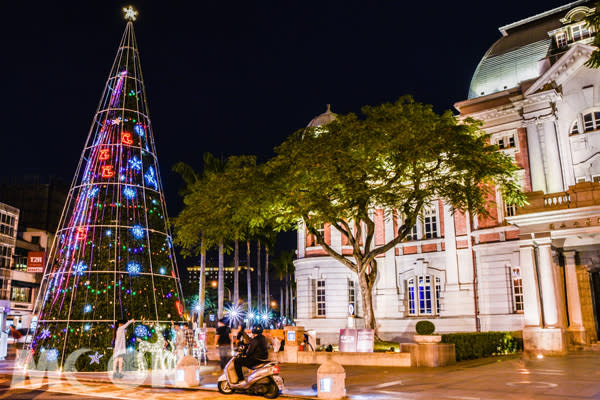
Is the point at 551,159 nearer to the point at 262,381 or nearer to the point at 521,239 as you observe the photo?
the point at 521,239

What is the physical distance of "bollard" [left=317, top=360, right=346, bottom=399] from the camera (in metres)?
11.2

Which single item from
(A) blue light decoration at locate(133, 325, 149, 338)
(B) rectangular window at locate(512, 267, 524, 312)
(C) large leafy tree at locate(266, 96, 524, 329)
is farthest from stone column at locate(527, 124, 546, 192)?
(A) blue light decoration at locate(133, 325, 149, 338)

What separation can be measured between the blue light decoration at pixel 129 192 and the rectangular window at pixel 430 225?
1945 centimetres

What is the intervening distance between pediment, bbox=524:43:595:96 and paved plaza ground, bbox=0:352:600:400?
1543cm

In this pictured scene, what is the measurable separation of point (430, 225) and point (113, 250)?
2078cm

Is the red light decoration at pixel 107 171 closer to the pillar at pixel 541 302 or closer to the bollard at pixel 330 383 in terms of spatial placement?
the bollard at pixel 330 383

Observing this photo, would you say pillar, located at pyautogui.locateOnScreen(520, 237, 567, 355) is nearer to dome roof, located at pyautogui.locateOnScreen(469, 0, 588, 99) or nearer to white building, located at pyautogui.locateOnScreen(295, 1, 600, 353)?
white building, located at pyautogui.locateOnScreen(295, 1, 600, 353)

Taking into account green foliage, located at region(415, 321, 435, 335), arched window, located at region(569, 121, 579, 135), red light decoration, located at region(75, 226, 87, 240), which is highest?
arched window, located at region(569, 121, 579, 135)

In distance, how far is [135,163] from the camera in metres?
19.9

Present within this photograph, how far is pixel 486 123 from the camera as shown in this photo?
3038 centimetres

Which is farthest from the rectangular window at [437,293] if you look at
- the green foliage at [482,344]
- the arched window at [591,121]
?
the arched window at [591,121]

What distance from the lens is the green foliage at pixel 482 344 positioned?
1977 cm

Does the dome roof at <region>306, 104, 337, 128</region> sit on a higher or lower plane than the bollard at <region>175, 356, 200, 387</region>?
higher

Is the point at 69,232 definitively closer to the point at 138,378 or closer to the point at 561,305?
the point at 138,378
